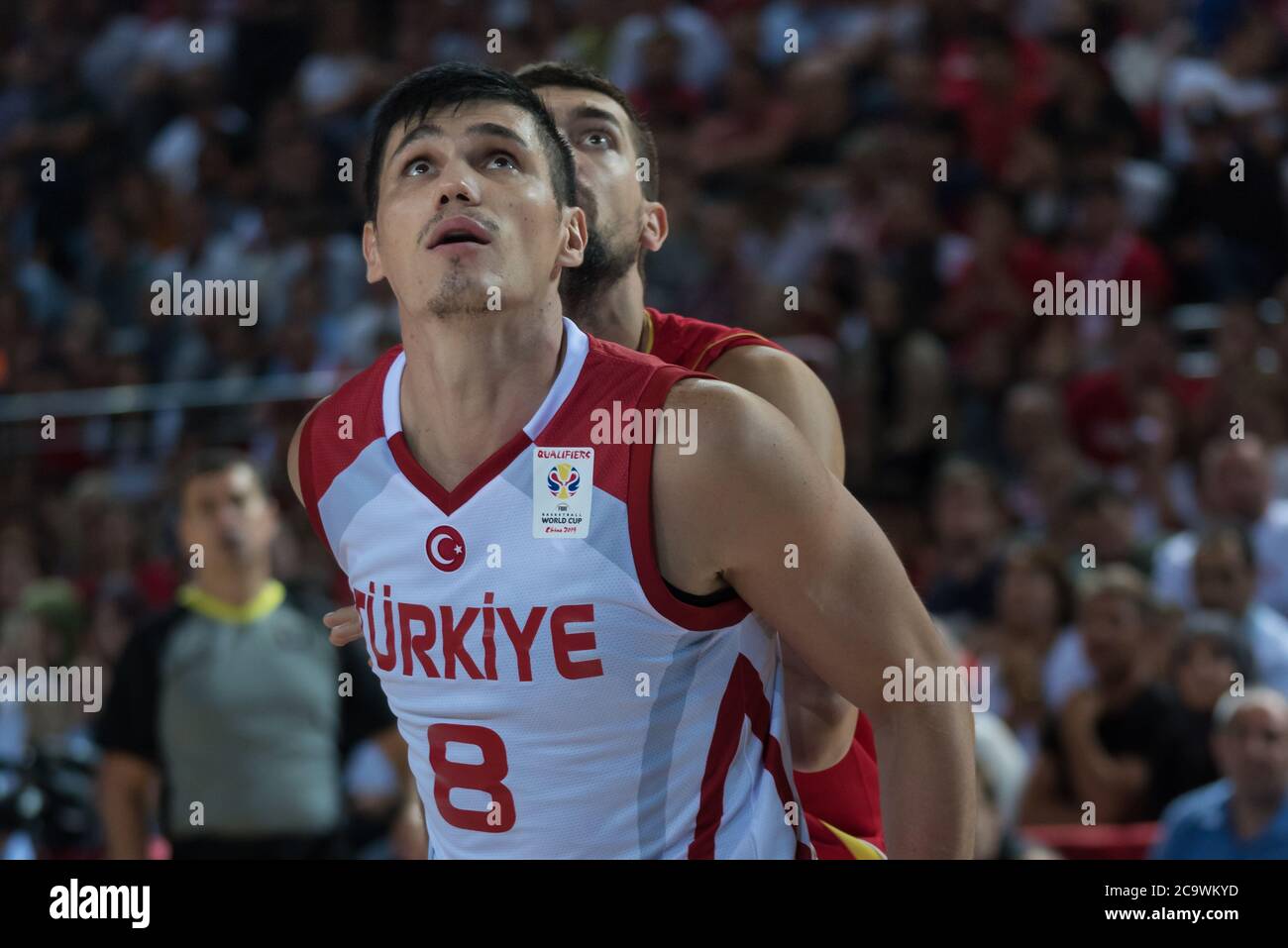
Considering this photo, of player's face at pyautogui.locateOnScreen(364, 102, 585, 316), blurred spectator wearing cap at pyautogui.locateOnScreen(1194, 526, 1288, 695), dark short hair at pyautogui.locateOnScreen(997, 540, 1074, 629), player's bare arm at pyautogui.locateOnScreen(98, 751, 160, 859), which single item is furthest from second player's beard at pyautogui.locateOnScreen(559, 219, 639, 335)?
dark short hair at pyautogui.locateOnScreen(997, 540, 1074, 629)

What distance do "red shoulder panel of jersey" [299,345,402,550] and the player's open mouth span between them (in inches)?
14.8

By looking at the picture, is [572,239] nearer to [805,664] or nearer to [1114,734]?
[805,664]

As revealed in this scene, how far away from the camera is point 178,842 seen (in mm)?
5543

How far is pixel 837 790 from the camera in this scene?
334cm

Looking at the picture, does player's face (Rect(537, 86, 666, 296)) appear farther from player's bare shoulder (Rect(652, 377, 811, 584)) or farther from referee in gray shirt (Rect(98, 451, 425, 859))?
referee in gray shirt (Rect(98, 451, 425, 859))

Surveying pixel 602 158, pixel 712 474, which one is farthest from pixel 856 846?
pixel 602 158

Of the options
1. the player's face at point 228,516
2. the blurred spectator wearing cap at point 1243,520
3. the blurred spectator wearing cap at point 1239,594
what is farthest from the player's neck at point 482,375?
the blurred spectator wearing cap at point 1243,520

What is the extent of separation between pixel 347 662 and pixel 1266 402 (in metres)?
3.71

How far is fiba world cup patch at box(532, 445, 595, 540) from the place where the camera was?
106 inches

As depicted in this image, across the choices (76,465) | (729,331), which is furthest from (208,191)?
(729,331)

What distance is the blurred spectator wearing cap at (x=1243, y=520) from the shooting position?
21.2 feet

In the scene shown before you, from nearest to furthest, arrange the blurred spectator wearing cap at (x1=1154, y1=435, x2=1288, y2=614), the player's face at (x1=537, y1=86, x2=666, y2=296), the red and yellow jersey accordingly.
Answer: the red and yellow jersey < the player's face at (x1=537, y1=86, x2=666, y2=296) < the blurred spectator wearing cap at (x1=1154, y1=435, x2=1288, y2=614)

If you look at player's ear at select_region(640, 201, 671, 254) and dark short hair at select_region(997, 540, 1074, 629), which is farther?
dark short hair at select_region(997, 540, 1074, 629)
